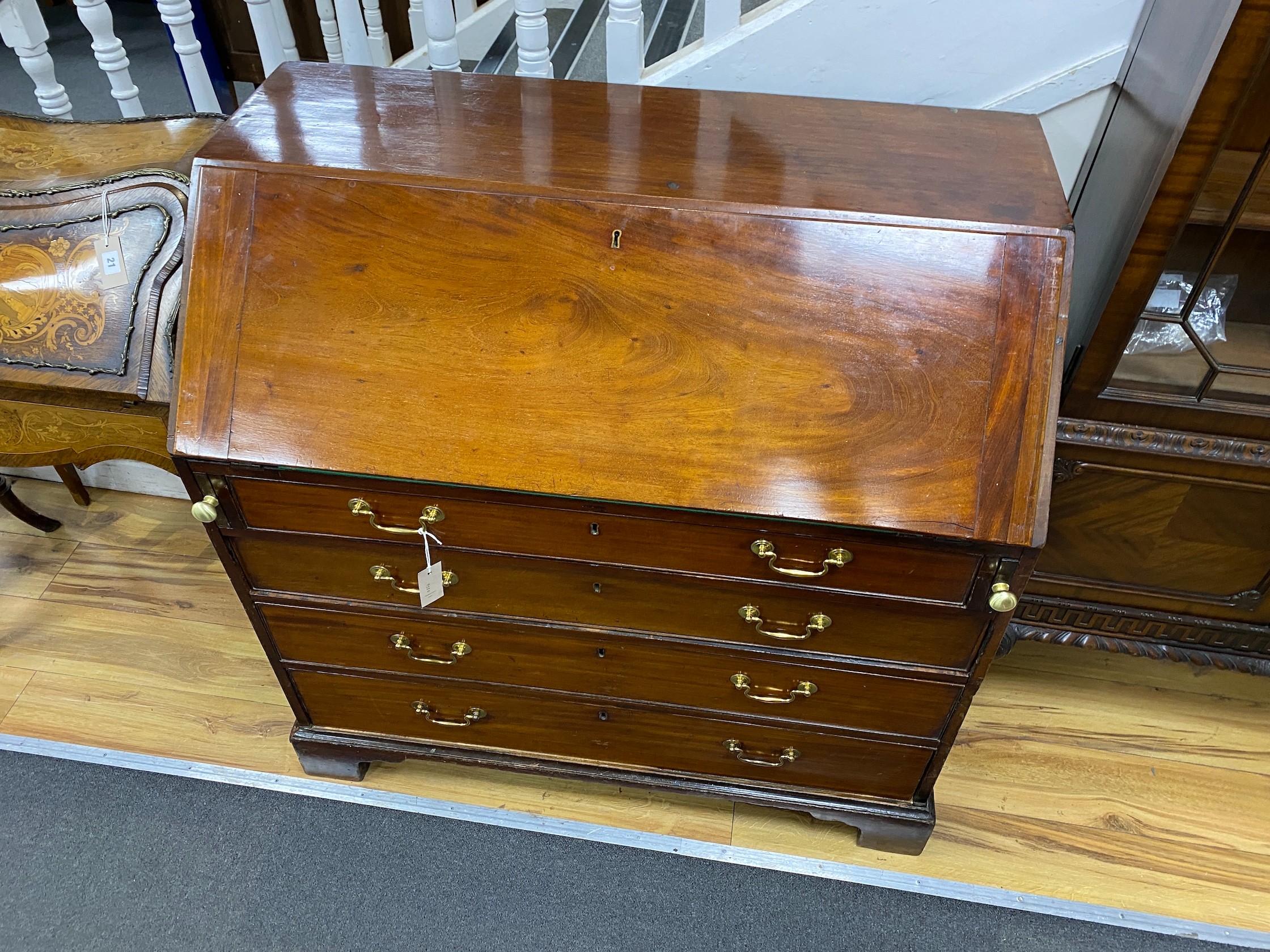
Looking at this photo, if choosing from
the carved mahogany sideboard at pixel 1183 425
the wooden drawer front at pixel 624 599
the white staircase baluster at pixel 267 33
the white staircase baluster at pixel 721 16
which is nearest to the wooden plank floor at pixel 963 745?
the carved mahogany sideboard at pixel 1183 425

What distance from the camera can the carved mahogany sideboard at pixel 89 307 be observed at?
54.1 inches

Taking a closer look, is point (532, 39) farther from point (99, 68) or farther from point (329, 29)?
point (99, 68)

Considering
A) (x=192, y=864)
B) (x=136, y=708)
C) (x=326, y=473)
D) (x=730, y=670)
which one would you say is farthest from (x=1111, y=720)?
(x=136, y=708)

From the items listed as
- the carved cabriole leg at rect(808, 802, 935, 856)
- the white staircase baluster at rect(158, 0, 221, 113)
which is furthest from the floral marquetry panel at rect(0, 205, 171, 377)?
the carved cabriole leg at rect(808, 802, 935, 856)

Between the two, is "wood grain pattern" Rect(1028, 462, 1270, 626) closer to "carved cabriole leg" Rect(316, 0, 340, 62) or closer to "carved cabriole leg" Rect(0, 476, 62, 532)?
"carved cabriole leg" Rect(316, 0, 340, 62)

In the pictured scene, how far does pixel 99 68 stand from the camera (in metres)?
3.35

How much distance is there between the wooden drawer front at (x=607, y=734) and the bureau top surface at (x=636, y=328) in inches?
20.2

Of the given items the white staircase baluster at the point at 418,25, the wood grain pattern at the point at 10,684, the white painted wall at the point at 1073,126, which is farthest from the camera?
the white staircase baluster at the point at 418,25

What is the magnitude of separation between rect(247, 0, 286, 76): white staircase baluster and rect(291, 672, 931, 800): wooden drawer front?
4.09 feet

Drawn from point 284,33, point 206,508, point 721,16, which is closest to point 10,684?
point 206,508

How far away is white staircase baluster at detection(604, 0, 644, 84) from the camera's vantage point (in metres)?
1.39

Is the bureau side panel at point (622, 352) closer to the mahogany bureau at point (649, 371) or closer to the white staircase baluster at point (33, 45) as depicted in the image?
the mahogany bureau at point (649, 371)

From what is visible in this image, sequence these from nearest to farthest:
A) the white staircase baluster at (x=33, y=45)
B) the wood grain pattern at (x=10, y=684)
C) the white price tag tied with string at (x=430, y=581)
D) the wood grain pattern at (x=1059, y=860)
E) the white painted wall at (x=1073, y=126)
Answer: the white price tag tied with string at (x=430, y=581)
the white painted wall at (x=1073, y=126)
the wood grain pattern at (x=1059, y=860)
the white staircase baluster at (x=33, y=45)
the wood grain pattern at (x=10, y=684)

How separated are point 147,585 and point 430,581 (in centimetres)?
116
